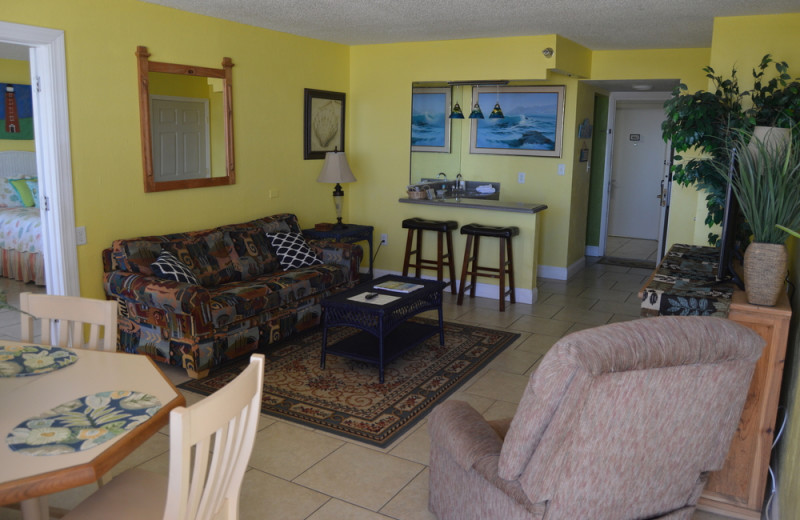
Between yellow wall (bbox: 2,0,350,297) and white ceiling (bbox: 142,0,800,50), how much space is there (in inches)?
7.8

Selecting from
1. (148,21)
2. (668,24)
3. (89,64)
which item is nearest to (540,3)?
(668,24)

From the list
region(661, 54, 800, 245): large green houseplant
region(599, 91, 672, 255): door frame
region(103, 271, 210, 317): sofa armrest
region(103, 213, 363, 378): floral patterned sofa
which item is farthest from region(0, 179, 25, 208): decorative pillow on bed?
region(599, 91, 672, 255): door frame

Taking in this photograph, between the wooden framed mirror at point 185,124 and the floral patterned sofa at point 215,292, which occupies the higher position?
the wooden framed mirror at point 185,124

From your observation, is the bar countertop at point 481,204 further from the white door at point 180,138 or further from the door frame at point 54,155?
the door frame at point 54,155

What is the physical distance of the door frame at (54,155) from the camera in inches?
162

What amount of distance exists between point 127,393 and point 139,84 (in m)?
3.31

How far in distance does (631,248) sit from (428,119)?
394 centimetres

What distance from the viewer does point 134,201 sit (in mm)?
4805

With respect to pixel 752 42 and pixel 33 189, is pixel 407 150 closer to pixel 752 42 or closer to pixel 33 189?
pixel 752 42

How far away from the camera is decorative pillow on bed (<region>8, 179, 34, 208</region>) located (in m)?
7.29

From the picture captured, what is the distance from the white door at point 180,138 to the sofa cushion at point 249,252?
58 cm

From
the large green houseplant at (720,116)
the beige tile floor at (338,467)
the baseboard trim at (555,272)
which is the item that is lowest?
the beige tile floor at (338,467)

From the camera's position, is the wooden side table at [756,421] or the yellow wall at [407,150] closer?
the wooden side table at [756,421]

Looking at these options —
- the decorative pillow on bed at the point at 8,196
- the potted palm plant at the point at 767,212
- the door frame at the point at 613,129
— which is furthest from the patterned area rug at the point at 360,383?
the decorative pillow on bed at the point at 8,196
